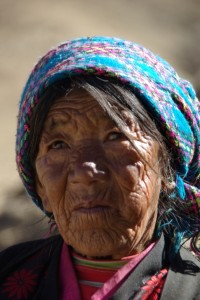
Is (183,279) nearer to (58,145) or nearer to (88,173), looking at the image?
(88,173)

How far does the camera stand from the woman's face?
2.39 meters

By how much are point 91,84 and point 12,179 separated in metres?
2.46

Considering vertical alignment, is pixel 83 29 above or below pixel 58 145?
above

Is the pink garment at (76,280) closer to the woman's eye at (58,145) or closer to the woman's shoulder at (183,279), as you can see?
the woman's shoulder at (183,279)

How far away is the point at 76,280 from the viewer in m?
2.58

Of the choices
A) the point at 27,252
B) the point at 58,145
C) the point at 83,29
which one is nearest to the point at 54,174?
the point at 58,145

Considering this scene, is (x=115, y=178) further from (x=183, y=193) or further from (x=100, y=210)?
(x=183, y=193)

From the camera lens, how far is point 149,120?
249 centimetres

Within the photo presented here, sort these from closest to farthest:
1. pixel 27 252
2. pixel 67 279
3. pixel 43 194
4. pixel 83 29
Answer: pixel 67 279 → pixel 43 194 → pixel 27 252 → pixel 83 29

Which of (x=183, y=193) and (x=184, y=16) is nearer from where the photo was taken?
(x=183, y=193)

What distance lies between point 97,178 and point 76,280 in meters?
0.44

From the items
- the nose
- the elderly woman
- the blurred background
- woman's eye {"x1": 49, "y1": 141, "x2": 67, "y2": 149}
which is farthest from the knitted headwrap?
the blurred background

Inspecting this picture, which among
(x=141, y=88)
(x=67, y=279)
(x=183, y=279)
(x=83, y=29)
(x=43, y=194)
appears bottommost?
(x=183, y=279)

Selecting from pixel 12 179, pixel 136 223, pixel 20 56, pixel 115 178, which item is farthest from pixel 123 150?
pixel 20 56
